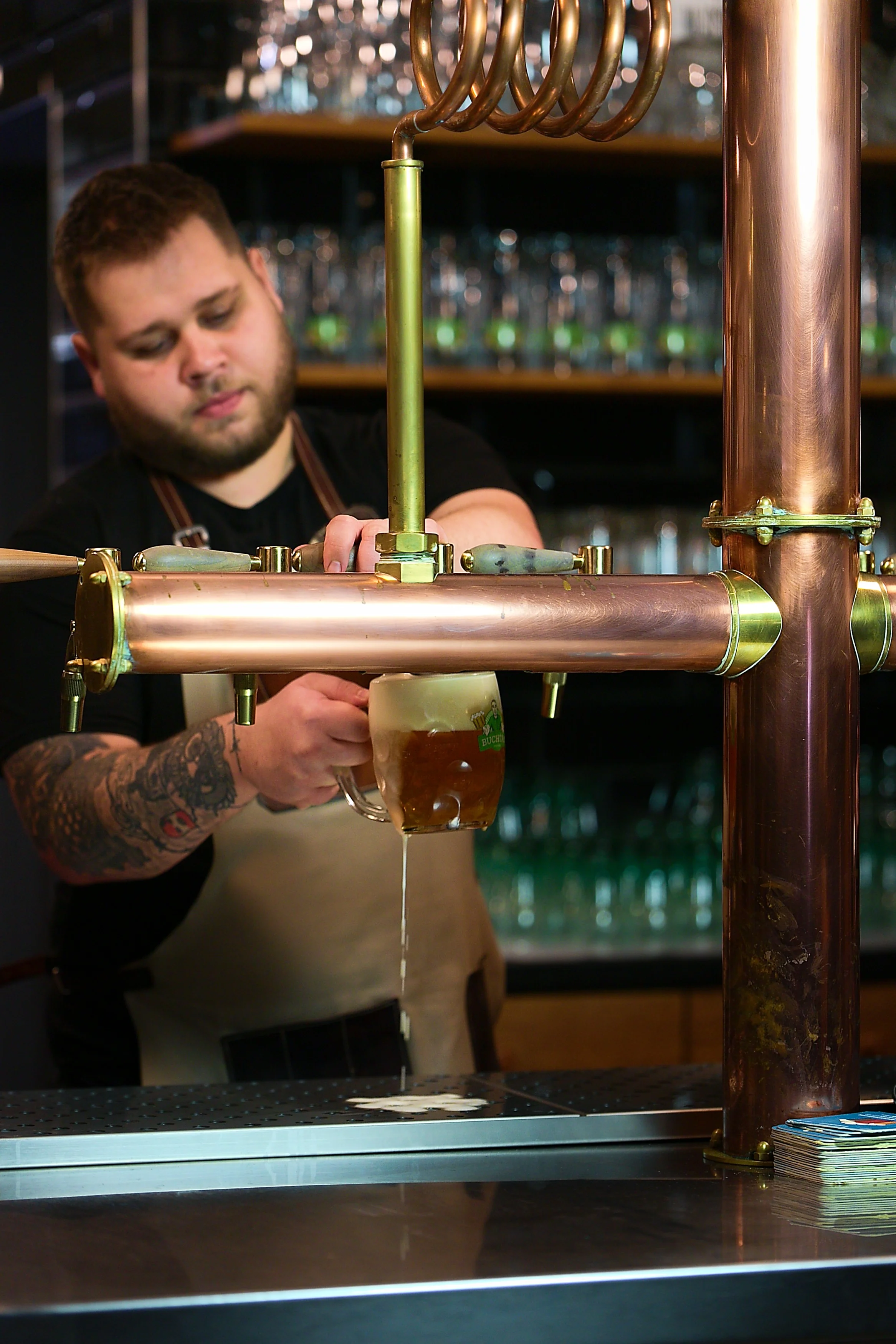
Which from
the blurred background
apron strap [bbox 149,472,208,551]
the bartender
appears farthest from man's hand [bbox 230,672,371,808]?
the blurred background

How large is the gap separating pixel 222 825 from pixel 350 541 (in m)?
0.87

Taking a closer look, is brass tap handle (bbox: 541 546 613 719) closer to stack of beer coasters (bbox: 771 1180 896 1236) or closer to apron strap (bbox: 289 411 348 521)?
stack of beer coasters (bbox: 771 1180 896 1236)

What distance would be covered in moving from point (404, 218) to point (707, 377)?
2.44m

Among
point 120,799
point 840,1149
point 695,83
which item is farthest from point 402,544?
point 695,83

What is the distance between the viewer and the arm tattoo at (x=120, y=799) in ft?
4.46

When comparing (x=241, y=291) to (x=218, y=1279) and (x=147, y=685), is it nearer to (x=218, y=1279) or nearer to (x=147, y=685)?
(x=147, y=685)

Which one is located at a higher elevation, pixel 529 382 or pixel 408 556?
pixel 529 382

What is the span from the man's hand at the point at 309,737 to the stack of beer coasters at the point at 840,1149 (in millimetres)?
315

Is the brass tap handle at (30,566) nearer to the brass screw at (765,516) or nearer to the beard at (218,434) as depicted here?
the brass screw at (765,516)

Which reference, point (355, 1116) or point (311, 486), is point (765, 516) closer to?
point (355, 1116)

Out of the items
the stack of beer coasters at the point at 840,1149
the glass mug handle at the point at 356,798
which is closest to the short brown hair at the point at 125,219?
the glass mug handle at the point at 356,798

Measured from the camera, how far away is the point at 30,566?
658 mm

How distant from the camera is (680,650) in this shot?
72 centimetres

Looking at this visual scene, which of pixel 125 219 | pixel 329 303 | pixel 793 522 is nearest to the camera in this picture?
pixel 793 522
